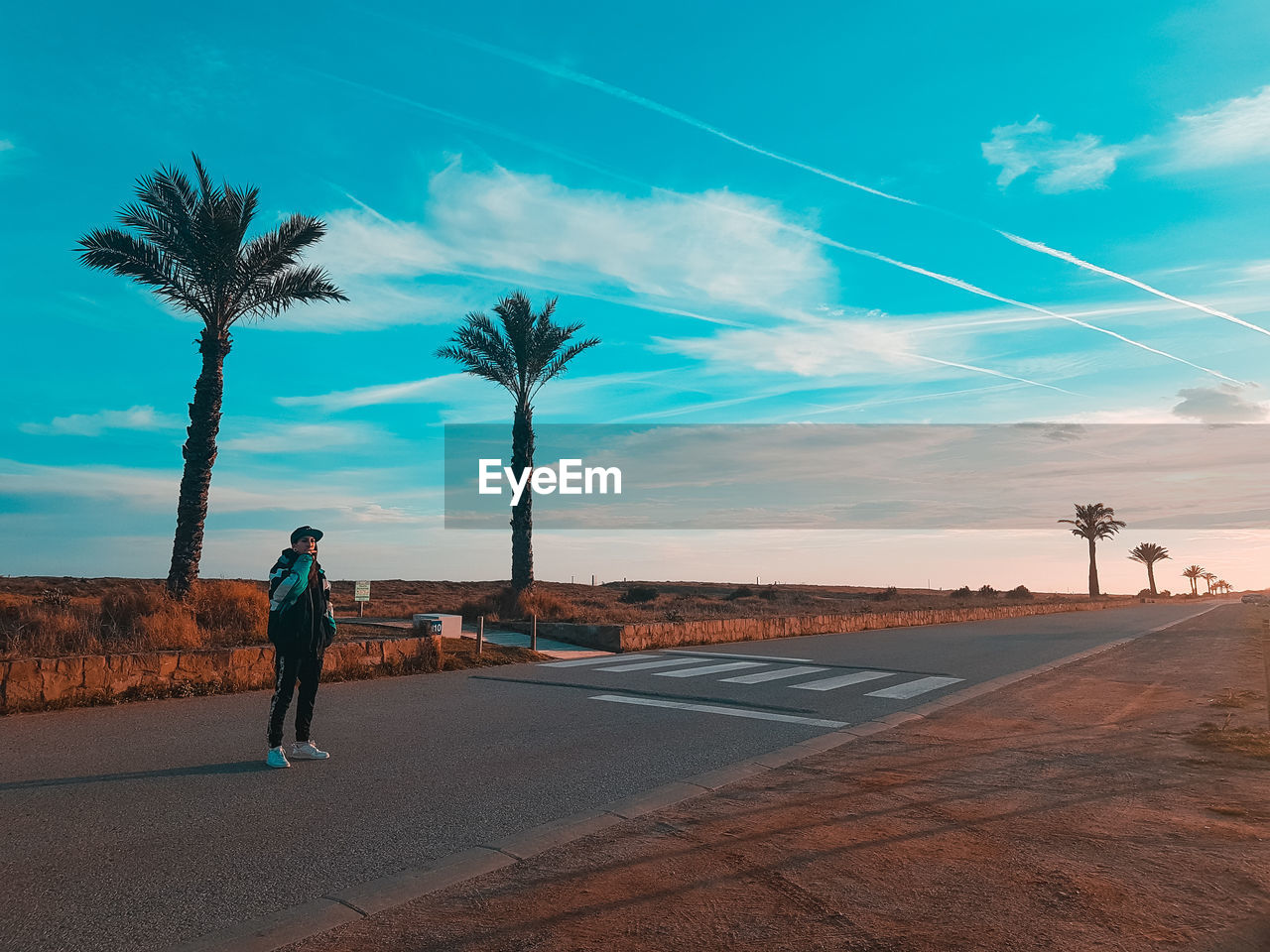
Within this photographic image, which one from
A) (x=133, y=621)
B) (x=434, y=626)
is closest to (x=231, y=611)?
(x=133, y=621)

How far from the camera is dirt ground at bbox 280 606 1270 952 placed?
3859 mm

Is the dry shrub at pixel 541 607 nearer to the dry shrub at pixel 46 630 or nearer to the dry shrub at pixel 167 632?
the dry shrub at pixel 167 632

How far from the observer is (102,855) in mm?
4938

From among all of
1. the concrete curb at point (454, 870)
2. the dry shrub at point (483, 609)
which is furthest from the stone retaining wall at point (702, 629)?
the concrete curb at point (454, 870)

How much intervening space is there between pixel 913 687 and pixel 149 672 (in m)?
11.1

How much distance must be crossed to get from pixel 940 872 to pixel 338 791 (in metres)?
4.31

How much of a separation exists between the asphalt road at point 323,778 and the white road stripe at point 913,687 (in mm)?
55

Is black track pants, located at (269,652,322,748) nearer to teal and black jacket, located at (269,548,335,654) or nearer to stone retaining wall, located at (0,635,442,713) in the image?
teal and black jacket, located at (269,548,335,654)

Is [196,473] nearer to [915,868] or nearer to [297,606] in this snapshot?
[297,606]

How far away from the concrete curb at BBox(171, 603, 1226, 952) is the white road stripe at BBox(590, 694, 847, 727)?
1844 millimetres

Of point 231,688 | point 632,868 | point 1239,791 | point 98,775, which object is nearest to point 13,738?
point 98,775

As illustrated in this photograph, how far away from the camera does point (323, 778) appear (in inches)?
270

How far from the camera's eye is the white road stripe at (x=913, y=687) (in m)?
12.9

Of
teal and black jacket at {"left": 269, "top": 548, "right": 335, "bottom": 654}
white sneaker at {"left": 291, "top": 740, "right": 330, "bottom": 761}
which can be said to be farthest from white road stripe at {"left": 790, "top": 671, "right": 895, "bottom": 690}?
teal and black jacket at {"left": 269, "top": 548, "right": 335, "bottom": 654}
